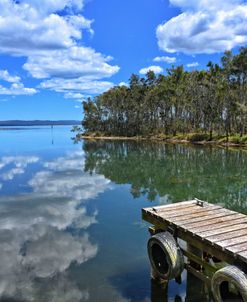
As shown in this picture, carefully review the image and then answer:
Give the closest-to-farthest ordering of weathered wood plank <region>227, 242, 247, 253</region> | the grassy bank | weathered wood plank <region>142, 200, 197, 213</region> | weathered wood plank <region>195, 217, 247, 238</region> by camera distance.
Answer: weathered wood plank <region>227, 242, 247, 253</region> < weathered wood plank <region>195, 217, 247, 238</region> < weathered wood plank <region>142, 200, 197, 213</region> < the grassy bank

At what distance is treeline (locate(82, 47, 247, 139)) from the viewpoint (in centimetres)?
5356

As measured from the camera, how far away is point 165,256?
6770mm

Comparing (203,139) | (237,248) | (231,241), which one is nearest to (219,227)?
(231,241)

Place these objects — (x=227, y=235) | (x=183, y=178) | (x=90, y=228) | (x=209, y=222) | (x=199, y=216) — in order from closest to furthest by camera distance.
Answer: (x=227, y=235)
(x=209, y=222)
(x=199, y=216)
(x=90, y=228)
(x=183, y=178)

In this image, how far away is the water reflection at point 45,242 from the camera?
715 cm

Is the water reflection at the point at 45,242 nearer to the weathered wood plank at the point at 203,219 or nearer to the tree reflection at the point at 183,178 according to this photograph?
the weathered wood plank at the point at 203,219

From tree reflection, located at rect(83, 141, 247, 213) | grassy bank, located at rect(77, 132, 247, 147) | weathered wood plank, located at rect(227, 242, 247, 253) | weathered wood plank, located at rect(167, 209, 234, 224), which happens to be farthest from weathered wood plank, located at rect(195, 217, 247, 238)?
grassy bank, located at rect(77, 132, 247, 147)

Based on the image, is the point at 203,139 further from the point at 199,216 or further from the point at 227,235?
the point at 227,235

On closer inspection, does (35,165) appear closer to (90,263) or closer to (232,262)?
(90,263)

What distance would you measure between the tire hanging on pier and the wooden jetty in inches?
1.0

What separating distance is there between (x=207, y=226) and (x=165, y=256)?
3.62 feet

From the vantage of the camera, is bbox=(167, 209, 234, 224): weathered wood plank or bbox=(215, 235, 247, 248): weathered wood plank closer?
bbox=(215, 235, 247, 248): weathered wood plank

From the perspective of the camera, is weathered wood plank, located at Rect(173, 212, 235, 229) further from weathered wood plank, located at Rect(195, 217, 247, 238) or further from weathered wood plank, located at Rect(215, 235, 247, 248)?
weathered wood plank, located at Rect(215, 235, 247, 248)

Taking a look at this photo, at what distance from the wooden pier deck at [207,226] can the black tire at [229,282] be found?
0.17 meters
